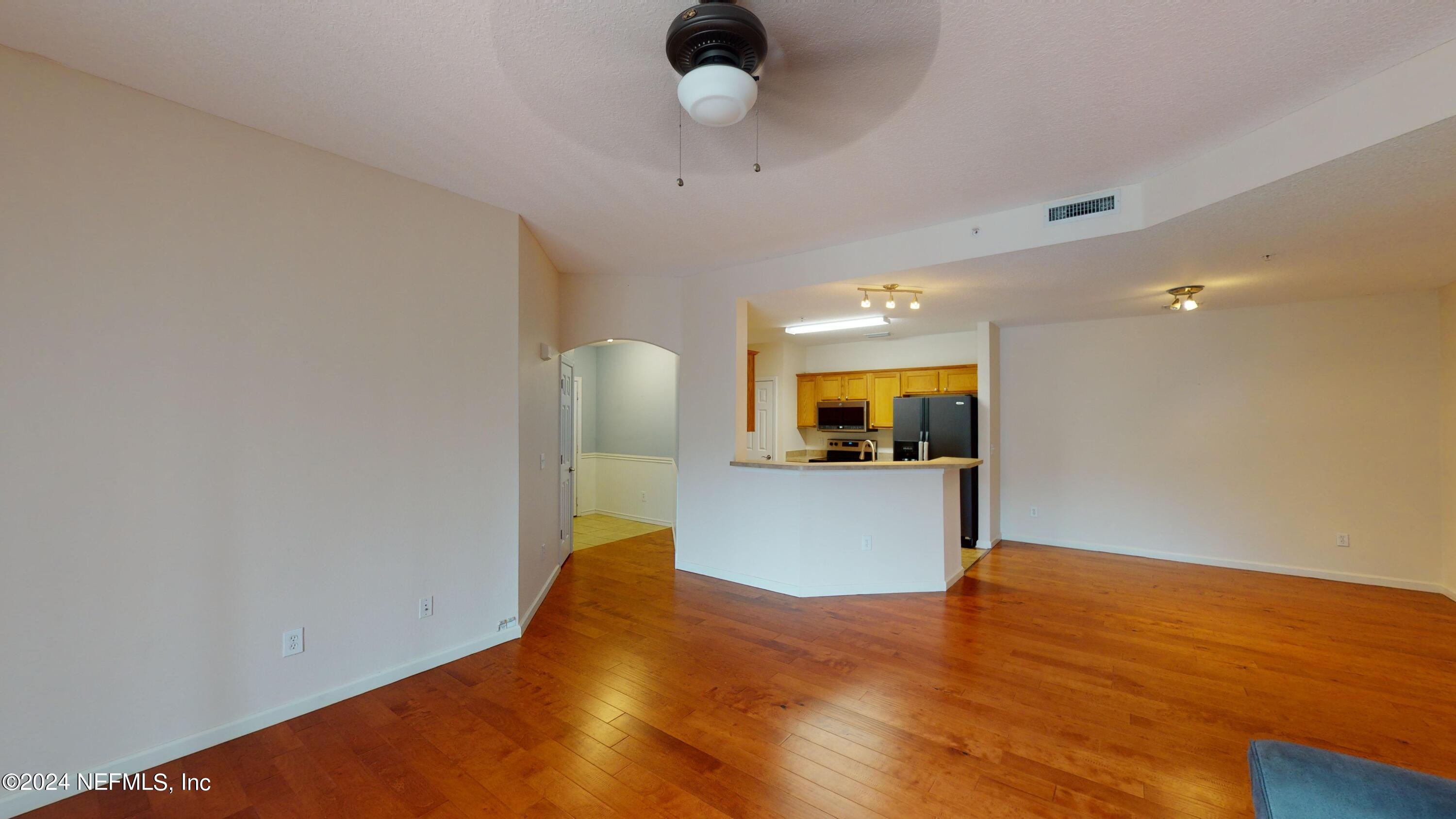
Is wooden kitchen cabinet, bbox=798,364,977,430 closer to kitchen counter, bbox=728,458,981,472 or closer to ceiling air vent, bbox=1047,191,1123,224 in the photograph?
kitchen counter, bbox=728,458,981,472

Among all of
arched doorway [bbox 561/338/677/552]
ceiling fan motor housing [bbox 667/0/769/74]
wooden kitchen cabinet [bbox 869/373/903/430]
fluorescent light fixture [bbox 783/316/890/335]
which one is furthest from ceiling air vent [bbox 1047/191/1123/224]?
arched doorway [bbox 561/338/677/552]

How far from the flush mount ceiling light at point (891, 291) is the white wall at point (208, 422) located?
9.31 ft

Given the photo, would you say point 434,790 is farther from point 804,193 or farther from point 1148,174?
point 1148,174

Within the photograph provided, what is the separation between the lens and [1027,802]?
194 cm

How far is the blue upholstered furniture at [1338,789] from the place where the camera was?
934mm

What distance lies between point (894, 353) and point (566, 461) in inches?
169

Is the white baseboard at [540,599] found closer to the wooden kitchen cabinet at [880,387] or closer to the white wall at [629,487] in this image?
the white wall at [629,487]

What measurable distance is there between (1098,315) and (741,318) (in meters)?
3.69

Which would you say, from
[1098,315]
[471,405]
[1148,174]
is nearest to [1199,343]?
[1098,315]

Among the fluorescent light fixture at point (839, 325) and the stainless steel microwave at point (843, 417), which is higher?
the fluorescent light fixture at point (839, 325)

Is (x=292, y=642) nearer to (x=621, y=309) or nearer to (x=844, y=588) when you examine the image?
(x=621, y=309)

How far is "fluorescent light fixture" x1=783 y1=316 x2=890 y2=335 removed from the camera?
206 inches

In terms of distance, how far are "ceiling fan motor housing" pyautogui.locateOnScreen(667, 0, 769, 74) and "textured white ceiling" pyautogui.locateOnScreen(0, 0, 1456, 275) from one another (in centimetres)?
20

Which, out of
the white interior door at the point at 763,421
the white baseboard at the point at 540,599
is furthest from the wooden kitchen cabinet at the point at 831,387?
the white baseboard at the point at 540,599
